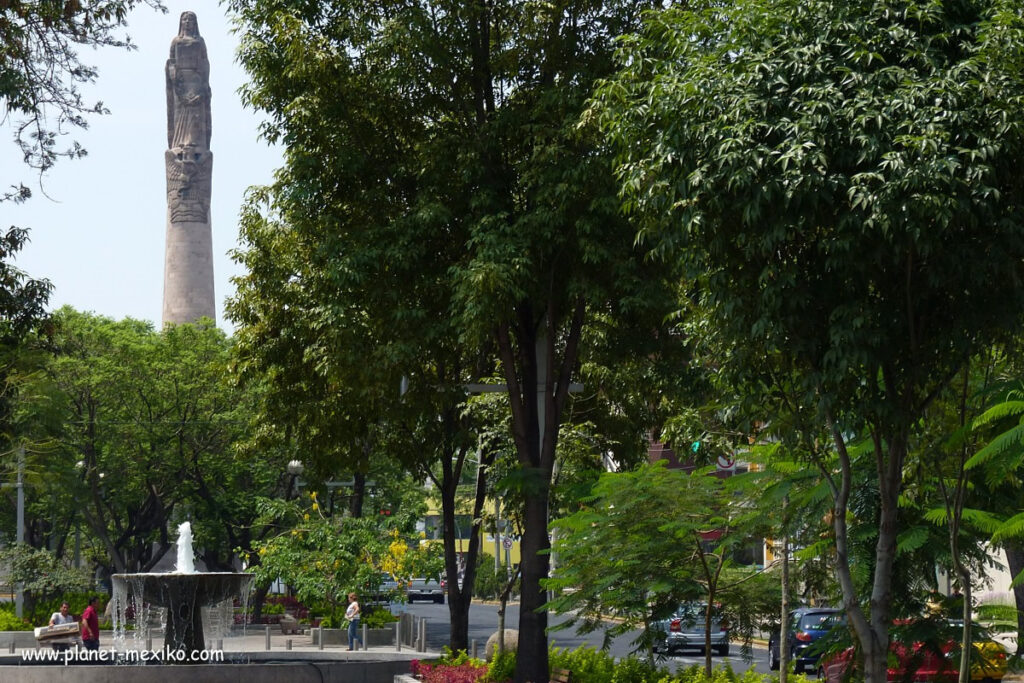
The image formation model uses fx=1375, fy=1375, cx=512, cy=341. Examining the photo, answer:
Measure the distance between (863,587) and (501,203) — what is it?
314 inches

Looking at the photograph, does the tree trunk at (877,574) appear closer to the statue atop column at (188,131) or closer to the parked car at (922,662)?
the parked car at (922,662)

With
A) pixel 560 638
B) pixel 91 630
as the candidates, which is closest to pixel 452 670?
pixel 91 630

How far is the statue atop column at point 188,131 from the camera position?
84387 millimetres

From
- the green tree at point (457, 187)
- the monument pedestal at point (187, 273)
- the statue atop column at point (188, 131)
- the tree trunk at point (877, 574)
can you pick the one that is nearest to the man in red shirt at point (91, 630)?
the green tree at point (457, 187)

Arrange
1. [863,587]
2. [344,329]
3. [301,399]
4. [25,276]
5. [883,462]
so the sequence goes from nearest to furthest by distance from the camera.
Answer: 1. [883,462]
2. [863,587]
3. [344,329]
4. [25,276]
5. [301,399]

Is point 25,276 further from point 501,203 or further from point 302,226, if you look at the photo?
point 501,203

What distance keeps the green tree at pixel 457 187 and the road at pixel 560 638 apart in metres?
5.25

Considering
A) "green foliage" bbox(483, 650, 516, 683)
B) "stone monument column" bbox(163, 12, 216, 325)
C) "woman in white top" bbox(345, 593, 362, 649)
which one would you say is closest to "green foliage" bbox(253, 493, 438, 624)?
"woman in white top" bbox(345, 593, 362, 649)

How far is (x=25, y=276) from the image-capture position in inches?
920

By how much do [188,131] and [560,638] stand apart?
4844 cm

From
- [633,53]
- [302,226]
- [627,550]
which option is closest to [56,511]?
[302,226]

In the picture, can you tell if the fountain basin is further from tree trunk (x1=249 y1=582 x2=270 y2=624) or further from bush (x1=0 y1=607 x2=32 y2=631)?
tree trunk (x1=249 y1=582 x2=270 y2=624)

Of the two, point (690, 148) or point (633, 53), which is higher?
point (633, 53)

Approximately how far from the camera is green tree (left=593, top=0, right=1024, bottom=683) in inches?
433
